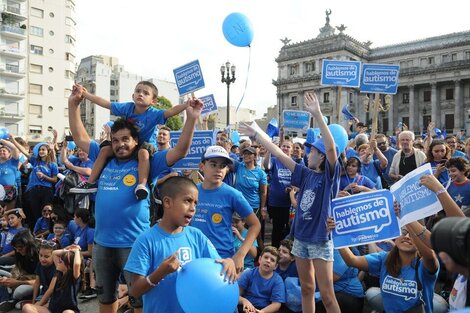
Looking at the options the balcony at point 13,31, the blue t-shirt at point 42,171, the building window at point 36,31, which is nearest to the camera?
the blue t-shirt at point 42,171

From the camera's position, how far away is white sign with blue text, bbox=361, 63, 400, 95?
7.57m

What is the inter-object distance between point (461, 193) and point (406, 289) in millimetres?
2197

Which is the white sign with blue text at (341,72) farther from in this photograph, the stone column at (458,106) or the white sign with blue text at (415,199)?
the stone column at (458,106)

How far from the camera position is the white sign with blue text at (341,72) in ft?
25.5

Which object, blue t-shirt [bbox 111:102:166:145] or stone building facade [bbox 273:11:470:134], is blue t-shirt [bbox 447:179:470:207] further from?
stone building facade [bbox 273:11:470:134]

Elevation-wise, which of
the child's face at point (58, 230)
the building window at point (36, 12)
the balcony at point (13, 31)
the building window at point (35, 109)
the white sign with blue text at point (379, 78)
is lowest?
the child's face at point (58, 230)

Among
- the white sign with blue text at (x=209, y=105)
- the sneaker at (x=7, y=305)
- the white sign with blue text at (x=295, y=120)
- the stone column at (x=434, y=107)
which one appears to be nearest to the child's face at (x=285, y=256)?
the sneaker at (x=7, y=305)

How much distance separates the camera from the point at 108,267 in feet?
10.6

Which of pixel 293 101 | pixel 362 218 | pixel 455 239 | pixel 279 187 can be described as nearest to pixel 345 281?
pixel 362 218

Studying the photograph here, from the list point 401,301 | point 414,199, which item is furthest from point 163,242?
point 401,301

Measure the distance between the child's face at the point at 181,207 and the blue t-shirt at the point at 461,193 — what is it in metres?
4.12

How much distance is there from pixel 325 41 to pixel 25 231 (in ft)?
180

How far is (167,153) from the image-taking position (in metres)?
3.38

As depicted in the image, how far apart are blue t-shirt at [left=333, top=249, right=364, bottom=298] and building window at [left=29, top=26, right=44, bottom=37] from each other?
49905 mm
